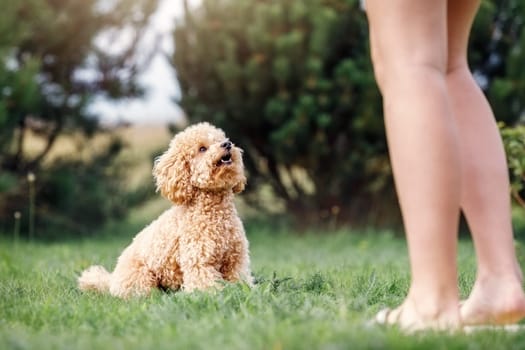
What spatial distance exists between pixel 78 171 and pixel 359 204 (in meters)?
2.73

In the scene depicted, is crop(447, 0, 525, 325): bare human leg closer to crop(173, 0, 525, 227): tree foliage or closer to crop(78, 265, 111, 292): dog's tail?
crop(78, 265, 111, 292): dog's tail

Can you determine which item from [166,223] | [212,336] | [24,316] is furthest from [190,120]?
[212,336]

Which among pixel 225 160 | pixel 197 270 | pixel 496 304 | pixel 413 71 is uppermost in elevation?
pixel 413 71

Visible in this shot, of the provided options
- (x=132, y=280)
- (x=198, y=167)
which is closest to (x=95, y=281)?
(x=132, y=280)

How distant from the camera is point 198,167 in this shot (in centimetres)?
321

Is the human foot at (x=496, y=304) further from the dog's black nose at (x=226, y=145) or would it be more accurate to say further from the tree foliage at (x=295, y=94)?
the tree foliage at (x=295, y=94)

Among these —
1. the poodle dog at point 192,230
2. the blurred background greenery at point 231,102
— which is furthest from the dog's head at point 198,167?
the blurred background greenery at point 231,102

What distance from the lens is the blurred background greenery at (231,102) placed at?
6914 mm

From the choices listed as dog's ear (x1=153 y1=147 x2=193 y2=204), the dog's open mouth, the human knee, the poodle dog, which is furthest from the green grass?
the human knee

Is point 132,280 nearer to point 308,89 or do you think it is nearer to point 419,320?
point 419,320

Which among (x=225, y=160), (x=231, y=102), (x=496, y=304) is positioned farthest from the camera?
(x=231, y=102)

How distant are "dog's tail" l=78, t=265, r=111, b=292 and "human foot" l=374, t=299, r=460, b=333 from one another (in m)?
1.54

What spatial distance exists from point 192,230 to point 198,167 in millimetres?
258

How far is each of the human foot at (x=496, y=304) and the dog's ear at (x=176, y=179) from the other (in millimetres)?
1289
